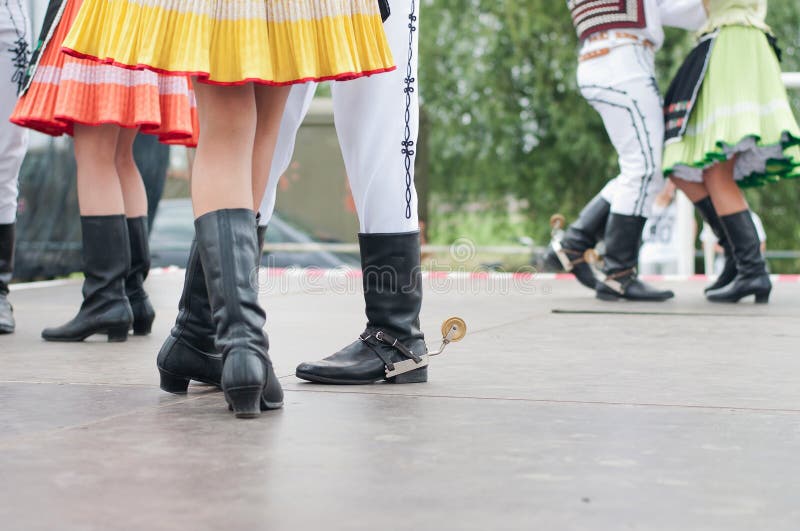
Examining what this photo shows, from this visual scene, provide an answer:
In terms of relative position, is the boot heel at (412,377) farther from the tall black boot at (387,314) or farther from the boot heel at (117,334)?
the boot heel at (117,334)

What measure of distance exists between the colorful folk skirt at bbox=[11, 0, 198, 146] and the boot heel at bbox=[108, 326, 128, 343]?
1.84 feet

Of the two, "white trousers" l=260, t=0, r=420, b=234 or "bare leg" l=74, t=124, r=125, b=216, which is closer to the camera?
"white trousers" l=260, t=0, r=420, b=234

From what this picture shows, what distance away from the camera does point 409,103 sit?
90.6 inches

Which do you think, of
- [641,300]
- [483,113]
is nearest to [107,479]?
[641,300]

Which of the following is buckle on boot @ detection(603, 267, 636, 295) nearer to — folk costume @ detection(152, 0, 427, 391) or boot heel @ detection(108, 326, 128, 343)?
boot heel @ detection(108, 326, 128, 343)

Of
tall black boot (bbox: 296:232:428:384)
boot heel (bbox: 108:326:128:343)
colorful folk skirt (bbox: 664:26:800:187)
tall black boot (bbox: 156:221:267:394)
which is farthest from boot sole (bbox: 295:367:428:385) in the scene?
colorful folk skirt (bbox: 664:26:800:187)

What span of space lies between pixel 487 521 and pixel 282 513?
22cm

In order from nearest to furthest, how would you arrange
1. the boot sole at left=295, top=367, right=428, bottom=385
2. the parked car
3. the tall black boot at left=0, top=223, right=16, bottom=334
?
the boot sole at left=295, top=367, right=428, bottom=385 < the tall black boot at left=0, top=223, right=16, bottom=334 < the parked car

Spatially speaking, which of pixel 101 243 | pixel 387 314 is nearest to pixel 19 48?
pixel 101 243

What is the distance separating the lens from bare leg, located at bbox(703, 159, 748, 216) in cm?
459

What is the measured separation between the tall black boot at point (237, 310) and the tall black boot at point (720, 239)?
317 centimetres

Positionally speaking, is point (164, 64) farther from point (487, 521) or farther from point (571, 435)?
point (487, 521)

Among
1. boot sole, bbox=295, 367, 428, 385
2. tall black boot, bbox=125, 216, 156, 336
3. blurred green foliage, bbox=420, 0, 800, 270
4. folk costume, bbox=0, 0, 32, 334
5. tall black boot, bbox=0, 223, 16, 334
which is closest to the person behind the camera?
boot sole, bbox=295, 367, 428, 385

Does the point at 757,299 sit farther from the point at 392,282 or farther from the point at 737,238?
the point at 392,282
